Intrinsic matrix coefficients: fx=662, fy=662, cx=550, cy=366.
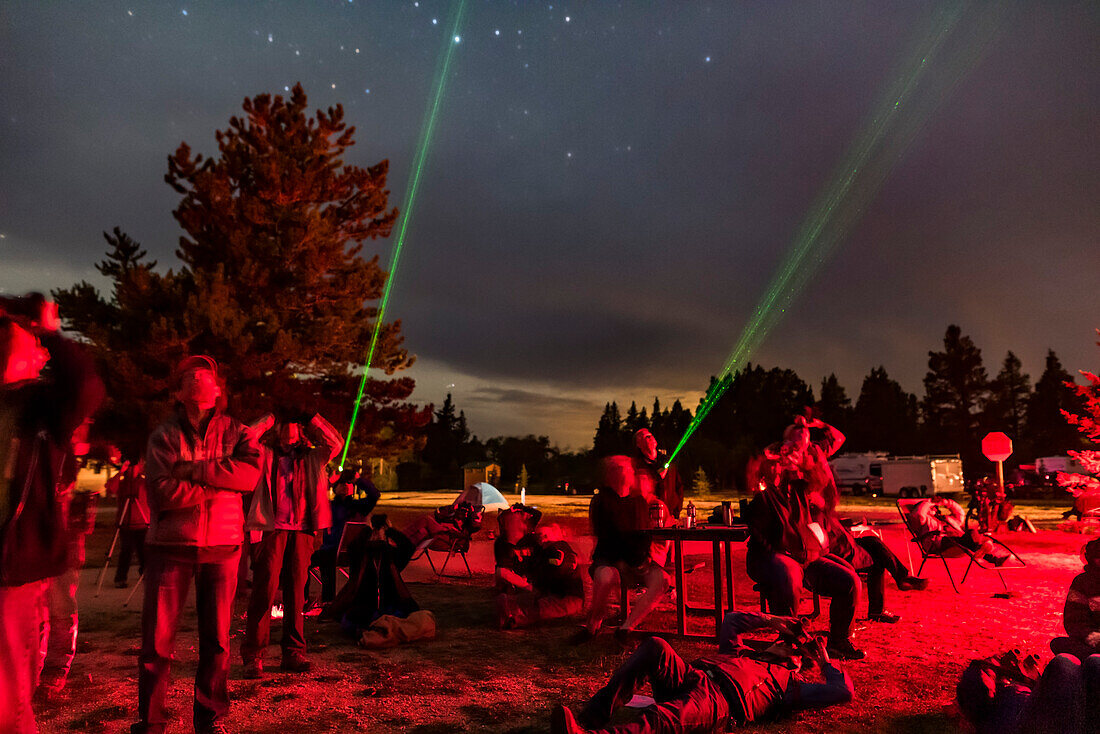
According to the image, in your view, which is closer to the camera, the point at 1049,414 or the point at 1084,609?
the point at 1084,609

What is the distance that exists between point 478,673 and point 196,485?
261 centimetres

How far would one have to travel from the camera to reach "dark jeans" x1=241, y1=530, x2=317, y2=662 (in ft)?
16.0

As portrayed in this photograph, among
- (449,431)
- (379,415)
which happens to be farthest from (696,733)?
(449,431)

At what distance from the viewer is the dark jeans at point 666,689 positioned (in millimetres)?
3219

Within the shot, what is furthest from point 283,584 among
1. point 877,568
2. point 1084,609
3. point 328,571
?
point 877,568

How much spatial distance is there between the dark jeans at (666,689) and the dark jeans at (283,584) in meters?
2.62

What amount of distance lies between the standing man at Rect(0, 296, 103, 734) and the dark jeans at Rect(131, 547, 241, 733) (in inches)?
32.9

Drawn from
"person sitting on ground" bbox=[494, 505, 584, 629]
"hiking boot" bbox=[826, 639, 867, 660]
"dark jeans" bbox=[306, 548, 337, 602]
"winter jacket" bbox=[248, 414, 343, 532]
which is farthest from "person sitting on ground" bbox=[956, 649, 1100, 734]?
"dark jeans" bbox=[306, 548, 337, 602]

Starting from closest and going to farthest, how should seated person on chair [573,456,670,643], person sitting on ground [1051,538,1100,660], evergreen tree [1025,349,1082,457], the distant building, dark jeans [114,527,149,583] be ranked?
person sitting on ground [1051,538,1100,660] < seated person on chair [573,456,670,643] < dark jeans [114,527,149,583] < the distant building < evergreen tree [1025,349,1082,457]

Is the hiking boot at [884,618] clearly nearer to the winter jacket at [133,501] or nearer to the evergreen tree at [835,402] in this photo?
the winter jacket at [133,501]

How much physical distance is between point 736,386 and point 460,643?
81973mm

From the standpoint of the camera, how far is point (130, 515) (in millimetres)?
9062

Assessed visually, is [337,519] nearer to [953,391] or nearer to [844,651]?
[844,651]

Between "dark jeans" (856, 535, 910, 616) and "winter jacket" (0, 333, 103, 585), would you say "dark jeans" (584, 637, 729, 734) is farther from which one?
"dark jeans" (856, 535, 910, 616)
